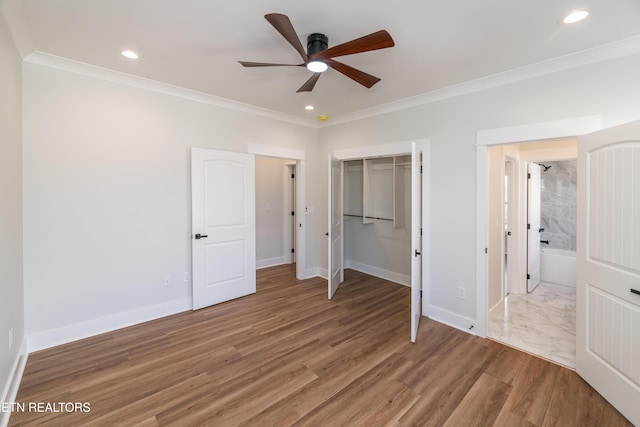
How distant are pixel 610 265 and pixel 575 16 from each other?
1.80 meters

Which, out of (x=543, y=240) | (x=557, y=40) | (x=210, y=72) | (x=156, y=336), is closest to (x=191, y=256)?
(x=156, y=336)

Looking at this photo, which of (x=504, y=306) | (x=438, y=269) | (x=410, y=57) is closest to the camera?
(x=410, y=57)

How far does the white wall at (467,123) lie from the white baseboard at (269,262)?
338 cm

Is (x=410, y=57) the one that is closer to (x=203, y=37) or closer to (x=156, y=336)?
(x=203, y=37)

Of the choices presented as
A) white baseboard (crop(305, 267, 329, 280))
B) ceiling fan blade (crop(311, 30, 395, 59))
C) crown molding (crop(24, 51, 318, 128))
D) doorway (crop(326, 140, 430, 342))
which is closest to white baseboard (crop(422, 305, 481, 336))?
doorway (crop(326, 140, 430, 342))

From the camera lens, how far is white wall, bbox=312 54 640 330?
7.52 feet

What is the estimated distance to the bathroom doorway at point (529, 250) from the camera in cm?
304

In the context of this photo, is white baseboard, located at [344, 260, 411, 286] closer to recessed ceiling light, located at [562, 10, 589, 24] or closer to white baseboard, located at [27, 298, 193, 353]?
white baseboard, located at [27, 298, 193, 353]

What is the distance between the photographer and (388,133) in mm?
3906

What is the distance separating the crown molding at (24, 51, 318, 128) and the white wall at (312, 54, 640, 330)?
193 centimetres

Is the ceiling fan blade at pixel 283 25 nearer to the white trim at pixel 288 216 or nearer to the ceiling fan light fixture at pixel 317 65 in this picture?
the ceiling fan light fixture at pixel 317 65

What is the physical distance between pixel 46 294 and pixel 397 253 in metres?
4.60

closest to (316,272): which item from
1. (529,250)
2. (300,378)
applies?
(300,378)

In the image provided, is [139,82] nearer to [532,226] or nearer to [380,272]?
[380,272]
